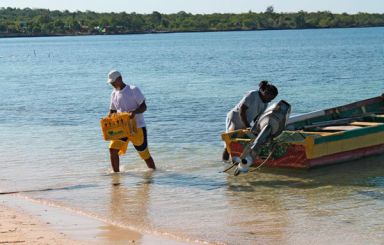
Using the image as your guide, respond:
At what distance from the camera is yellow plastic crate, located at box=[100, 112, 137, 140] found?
36.9 feet

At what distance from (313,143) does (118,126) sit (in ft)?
9.19

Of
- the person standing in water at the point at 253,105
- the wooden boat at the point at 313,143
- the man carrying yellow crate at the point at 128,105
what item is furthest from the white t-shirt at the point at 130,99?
the person standing in water at the point at 253,105

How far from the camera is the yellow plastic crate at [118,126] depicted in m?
11.2

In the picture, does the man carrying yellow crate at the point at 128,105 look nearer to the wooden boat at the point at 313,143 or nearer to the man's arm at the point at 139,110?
the man's arm at the point at 139,110

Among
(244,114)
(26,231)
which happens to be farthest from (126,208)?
(244,114)

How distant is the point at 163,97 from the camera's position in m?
27.5

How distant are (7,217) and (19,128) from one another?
10.4 metres

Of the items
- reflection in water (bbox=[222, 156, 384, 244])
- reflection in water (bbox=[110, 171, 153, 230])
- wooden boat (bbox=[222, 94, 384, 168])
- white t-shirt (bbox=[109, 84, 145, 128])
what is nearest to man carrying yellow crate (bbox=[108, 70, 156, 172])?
white t-shirt (bbox=[109, 84, 145, 128])

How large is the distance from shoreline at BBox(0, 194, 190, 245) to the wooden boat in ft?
10.3

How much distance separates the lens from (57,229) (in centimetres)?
848

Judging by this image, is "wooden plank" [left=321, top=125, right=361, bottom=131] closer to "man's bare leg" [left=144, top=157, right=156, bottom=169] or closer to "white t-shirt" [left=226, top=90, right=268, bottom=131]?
"white t-shirt" [left=226, top=90, right=268, bottom=131]

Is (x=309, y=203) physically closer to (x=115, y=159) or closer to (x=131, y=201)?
(x=131, y=201)

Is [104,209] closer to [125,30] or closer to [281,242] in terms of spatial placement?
[281,242]

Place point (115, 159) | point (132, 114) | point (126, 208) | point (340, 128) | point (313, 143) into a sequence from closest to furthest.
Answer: point (126, 208) → point (132, 114) → point (313, 143) → point (115, 159) → point (340, 128)
